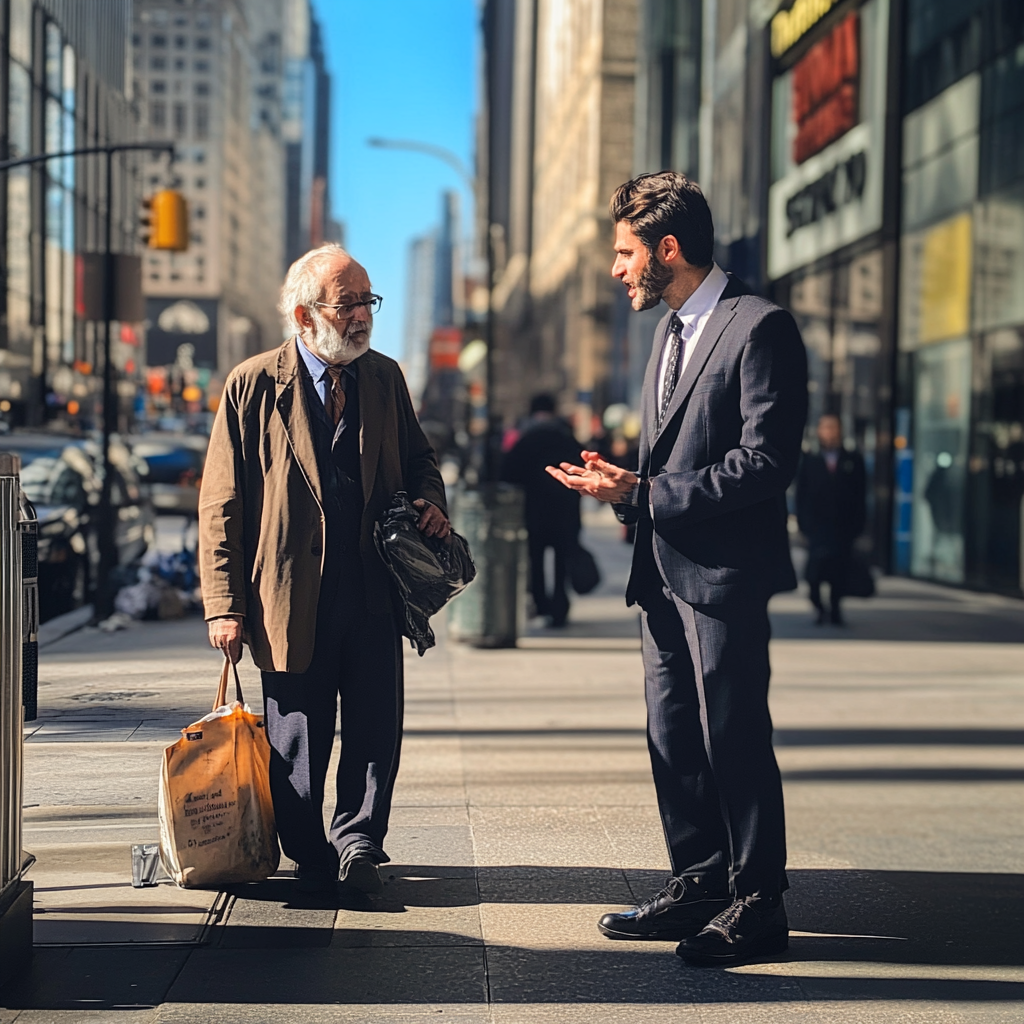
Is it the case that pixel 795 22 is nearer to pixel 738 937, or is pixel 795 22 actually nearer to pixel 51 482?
pixel 51 482

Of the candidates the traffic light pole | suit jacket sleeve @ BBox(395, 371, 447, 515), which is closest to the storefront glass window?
the traffic light pole

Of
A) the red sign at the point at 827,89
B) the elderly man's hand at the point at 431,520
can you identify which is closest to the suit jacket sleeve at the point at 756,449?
the elderly man's hand at the point at 431,520

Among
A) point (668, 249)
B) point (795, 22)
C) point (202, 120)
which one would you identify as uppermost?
point (202, 120)

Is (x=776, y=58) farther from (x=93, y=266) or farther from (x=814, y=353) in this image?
(x=93, y=266)

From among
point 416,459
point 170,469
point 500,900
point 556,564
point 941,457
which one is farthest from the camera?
point 170,469

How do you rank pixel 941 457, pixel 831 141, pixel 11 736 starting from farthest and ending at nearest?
pixel 831 141 < pixel 941 457 < pixel 11 736

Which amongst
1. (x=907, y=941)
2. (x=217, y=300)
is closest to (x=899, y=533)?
(x=907, y=941)

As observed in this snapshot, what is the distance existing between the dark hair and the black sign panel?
4881 inches

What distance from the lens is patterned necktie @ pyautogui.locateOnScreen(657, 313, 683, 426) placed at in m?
4.38

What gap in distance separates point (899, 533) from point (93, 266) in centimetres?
1130

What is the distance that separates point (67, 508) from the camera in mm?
13531

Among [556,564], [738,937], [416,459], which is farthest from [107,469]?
[738,937]

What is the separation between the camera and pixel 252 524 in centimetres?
451

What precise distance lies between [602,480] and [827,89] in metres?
20.7
